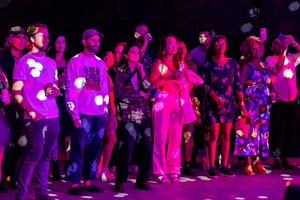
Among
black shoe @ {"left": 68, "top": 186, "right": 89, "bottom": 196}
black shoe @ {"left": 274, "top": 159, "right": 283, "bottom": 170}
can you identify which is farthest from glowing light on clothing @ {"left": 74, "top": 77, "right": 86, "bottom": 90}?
black shoe @ {"left": 274, "top": 159, "right": 283, "bottom": 170}

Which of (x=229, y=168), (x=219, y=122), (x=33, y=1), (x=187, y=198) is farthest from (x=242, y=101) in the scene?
(x=33, y=1)

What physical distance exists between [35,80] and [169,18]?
336 centimetres

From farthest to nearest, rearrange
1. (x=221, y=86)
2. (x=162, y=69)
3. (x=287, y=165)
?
(x=287, y=165) < (x=221, y=86) < (x=162, y=69)

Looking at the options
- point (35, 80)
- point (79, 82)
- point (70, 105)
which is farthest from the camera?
point (79, 82)

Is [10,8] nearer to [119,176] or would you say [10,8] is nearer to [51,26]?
[51,26]

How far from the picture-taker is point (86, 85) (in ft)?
16.5

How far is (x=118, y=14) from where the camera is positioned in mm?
7457

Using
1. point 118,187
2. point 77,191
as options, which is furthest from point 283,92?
point 77,191

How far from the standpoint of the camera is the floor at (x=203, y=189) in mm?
5082

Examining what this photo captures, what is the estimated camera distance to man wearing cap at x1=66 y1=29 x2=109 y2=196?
5004 mm

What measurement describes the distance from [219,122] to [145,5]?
2.10 metres

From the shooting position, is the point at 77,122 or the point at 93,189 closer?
the point at 77,122

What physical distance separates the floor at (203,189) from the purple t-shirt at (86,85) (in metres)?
0.72

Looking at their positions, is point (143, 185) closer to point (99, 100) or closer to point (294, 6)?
point (99, 100)
